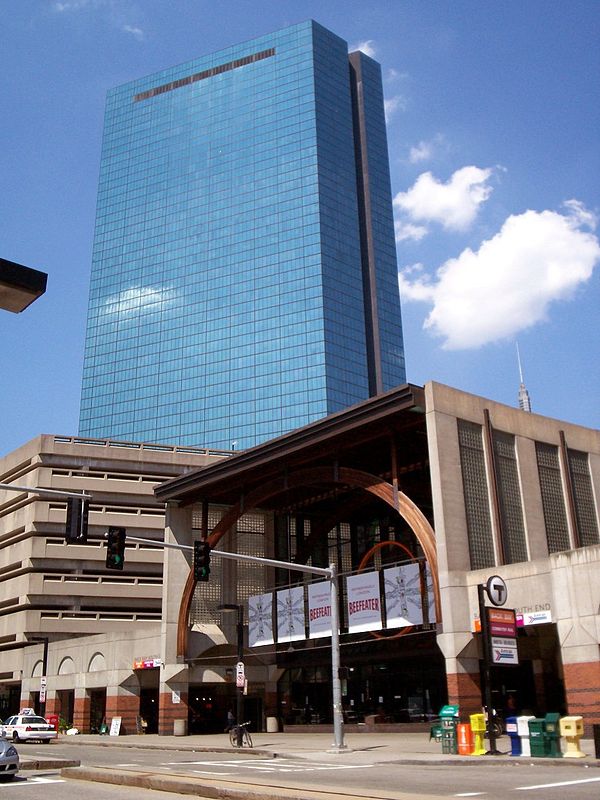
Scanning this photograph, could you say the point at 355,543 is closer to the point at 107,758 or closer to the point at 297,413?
the point at 107,758

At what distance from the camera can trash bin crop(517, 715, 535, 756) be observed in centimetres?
2570

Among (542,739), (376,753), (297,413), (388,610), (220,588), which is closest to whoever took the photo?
(542,739)

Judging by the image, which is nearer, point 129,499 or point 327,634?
point 327,634

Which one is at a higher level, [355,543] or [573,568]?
[355,543]

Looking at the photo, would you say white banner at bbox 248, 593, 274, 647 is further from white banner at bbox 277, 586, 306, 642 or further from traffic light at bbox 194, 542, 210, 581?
traffic light at bbox 194, 542, 210, 581

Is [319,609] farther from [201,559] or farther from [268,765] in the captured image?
[201,559]

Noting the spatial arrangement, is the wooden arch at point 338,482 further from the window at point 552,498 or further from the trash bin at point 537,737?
the trash bin at point 537,737

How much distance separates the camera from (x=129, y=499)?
256ft

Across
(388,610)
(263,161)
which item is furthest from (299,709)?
(263,161)

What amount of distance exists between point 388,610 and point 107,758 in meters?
16.1

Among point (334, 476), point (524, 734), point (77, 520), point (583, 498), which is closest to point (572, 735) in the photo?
point (524, 734)

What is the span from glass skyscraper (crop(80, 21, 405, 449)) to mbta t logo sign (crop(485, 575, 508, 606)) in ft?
336

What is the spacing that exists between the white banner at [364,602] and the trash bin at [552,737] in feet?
57.0

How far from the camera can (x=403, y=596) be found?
1625 inches
